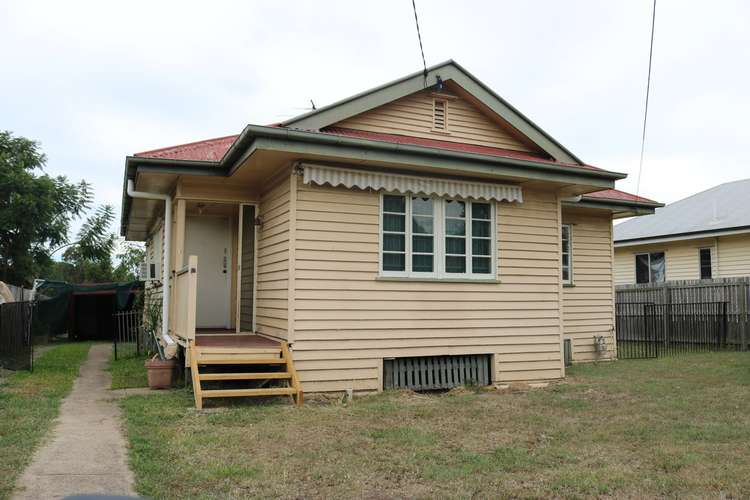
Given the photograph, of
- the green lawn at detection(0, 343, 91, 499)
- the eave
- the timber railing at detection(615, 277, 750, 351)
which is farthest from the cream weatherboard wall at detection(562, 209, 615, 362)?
the green lawn at detection(0, 343, 91, 499)

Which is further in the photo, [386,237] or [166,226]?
[166,226]

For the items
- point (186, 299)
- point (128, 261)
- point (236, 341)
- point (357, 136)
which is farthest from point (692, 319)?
point (128, 261)

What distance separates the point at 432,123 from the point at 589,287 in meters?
Result: 5.58

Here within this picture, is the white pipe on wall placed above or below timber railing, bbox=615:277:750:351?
above

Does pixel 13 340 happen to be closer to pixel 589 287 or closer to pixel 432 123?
pixel 432 123

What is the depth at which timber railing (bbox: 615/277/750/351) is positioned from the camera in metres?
15.8

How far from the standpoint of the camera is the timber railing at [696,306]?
15773 millimetres

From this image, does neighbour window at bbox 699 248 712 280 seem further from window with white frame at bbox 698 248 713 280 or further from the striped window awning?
the striped window awning

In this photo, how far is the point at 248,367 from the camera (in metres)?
9.07

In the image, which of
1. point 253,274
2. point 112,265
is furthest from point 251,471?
point 112,265

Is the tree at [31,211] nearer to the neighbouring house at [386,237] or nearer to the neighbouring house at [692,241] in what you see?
the neighbouring house at [386,237]

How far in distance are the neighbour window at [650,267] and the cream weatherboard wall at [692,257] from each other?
0.46ft

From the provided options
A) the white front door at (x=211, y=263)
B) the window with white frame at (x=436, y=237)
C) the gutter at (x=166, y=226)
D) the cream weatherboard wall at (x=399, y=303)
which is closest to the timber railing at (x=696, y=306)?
the cream weatherboard wall at (x=399, y=303)

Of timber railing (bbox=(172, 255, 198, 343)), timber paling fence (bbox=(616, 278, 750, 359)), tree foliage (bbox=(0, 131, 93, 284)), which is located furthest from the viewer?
tree foliage (bbox=(0, 131, 93, 284))
